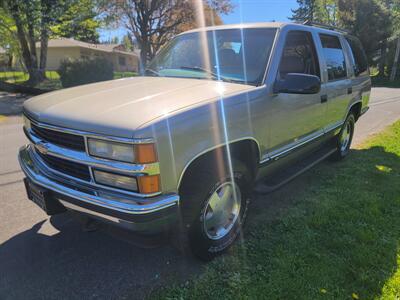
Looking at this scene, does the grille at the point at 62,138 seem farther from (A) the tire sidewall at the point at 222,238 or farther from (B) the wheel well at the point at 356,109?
(B) the wheel well at the point at 356,109

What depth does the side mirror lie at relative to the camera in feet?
10.6

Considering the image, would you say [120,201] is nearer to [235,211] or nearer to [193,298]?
[193,298]

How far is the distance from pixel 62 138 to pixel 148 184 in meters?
0.84

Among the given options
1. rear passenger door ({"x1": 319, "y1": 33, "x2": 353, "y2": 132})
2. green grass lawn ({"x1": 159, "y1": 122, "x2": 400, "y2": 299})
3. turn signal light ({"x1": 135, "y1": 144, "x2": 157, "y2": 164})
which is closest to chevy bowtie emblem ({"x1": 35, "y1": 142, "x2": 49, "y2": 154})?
turn signal light ({"x1": 135, "y1": 144, "x2": 157, "y2": 164})

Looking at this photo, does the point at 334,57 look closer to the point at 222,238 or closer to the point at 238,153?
the point at 238,153

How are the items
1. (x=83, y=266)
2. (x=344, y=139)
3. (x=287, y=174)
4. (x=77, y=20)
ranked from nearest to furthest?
1. (x=83, y=266)
2. (x=287, y=174)
3. (x=344, y=139)
4. (x=77, y=20)

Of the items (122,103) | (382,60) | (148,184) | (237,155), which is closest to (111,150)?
(148,184)

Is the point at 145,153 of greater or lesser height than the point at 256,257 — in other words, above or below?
above

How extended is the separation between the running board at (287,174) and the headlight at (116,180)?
1636 mm

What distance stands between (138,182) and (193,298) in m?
1.01

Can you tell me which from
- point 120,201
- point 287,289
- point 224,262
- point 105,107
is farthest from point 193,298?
point 105,107

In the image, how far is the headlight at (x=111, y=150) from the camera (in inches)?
88.7

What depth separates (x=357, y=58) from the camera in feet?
19.6

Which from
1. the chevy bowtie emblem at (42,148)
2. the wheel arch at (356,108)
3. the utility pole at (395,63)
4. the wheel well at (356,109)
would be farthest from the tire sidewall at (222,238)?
the utility pole at (395,63)
